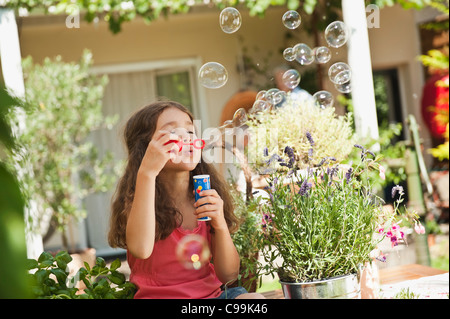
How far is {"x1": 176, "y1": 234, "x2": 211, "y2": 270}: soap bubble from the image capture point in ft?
5.59

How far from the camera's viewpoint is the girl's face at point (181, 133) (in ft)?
5.75

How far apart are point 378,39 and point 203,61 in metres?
2.20

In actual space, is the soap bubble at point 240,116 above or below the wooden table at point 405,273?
above

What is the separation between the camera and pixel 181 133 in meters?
1.77

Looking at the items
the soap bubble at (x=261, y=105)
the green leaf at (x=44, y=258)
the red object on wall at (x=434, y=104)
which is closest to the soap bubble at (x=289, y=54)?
the soap bubble at (x=261, y=105)

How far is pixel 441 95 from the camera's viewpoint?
5.57 metres

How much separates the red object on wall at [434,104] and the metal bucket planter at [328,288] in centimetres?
426

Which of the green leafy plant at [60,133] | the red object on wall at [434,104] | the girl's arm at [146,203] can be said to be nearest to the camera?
the girl's arm at [146,203]

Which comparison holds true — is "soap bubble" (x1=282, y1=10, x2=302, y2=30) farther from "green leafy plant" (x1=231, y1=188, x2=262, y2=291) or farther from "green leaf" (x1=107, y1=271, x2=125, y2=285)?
"green leaf" (x1=107, y1=271, x2=125, y2=285)

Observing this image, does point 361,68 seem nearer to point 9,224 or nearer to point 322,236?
point 322,236

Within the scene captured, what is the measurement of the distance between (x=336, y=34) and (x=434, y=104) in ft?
11.4

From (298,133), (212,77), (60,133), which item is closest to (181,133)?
(298,133)

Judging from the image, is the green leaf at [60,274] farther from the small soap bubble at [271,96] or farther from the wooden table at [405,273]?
the wooden table at [405,273]
